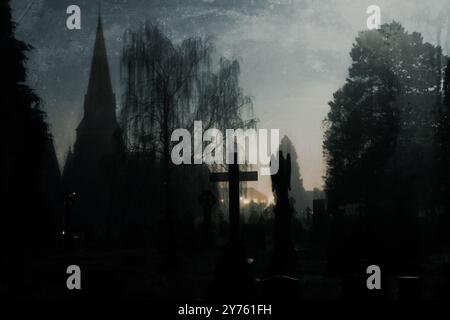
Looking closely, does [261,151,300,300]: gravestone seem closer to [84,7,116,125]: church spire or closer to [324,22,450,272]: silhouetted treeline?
[324,22,450,272]: silhouetted treeline

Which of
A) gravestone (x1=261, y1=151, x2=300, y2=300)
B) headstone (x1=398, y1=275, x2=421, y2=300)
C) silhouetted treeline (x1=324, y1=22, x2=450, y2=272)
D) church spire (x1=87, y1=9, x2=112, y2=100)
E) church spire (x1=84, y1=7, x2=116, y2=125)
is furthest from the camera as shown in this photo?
church spire (x1=84, y1=7, x2=116, y2=125)

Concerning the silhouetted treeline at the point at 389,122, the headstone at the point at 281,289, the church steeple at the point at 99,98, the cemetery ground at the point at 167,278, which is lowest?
the cemetery ground at the point at 167,278

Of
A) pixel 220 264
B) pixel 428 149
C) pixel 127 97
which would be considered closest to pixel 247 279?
pixel 220 264

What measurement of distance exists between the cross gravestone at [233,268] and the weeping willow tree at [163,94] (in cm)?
941

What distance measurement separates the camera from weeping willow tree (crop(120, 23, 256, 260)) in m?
21.9

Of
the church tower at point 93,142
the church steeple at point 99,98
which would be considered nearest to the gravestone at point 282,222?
the church tower at point 93,142

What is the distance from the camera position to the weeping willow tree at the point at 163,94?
21875mm

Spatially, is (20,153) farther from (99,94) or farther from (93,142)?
(99,94)

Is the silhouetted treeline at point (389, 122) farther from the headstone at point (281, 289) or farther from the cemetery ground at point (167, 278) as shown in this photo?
the headstone at point (281, 289)

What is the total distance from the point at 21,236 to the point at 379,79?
19512mm

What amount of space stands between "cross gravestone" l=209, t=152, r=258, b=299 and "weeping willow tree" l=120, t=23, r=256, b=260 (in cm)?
941

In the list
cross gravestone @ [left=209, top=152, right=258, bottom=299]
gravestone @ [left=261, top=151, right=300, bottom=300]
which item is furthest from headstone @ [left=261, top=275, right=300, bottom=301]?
gravestone @ [left=261, top=151, right=300, bottom=300]

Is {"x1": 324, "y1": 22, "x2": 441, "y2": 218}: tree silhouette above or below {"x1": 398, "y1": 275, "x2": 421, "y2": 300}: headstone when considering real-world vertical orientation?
above
